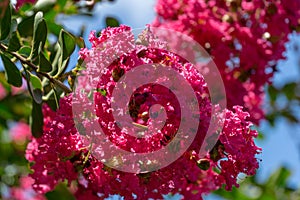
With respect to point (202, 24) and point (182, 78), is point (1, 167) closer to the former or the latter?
point (202, 24)

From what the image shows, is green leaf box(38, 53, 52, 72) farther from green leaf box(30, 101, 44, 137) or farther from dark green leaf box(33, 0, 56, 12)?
dark green leaf box(33, 0, 56, 12)

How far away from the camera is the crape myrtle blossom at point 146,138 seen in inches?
64.3

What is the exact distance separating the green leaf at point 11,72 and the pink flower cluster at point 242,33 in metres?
0.88

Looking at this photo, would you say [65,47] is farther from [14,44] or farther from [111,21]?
[111,21]

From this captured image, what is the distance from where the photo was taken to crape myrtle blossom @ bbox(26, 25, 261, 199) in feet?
5.36

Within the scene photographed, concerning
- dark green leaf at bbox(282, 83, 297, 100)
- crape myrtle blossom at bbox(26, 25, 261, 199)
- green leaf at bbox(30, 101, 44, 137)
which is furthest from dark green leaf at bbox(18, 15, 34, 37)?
dark green leaf at bbox(282, 83, 297, 100)

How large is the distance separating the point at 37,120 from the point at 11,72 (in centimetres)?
19

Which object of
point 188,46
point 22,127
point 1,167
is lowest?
point 1,167

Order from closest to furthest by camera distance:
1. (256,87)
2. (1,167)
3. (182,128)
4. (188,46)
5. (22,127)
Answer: (182,128) < (188,46) < (256,87) < (1,167) < (22,127)

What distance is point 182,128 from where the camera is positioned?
63.5 inches

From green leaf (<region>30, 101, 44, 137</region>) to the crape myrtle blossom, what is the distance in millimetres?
154

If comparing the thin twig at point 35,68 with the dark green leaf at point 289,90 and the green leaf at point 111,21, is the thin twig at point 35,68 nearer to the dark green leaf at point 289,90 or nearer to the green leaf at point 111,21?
the green leaf at point 111,21

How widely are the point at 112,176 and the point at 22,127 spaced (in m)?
2.12

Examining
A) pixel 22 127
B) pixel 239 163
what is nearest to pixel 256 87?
pixel 239 163
